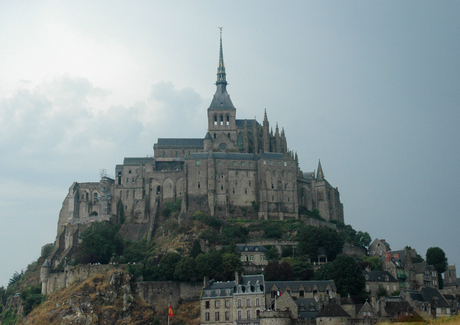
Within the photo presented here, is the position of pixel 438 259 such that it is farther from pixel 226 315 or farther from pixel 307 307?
pixel 226 315

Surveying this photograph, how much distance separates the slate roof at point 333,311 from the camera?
215 ft

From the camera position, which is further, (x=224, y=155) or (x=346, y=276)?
(x=224, y=155)

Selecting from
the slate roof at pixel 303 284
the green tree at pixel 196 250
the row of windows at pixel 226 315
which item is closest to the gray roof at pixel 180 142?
the green tree at pixel 196 250

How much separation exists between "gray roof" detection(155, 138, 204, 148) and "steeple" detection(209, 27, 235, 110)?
23.5 feet

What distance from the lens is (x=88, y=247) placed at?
8862cm

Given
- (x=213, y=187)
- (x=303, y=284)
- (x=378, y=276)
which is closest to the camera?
(x=303, y=284)

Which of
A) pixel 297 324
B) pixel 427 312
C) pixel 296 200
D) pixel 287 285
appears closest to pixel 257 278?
pixel 287 285

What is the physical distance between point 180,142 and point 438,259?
5050cm

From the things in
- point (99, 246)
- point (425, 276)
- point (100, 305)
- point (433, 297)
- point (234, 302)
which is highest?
point (99, 246)

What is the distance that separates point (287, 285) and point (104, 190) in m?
47.6

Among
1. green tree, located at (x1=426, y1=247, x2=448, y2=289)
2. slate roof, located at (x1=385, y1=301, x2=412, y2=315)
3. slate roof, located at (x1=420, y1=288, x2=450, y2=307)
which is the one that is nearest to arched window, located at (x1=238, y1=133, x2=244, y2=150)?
green tree, located at (x1=426, y1=247, x2=448, y2=289)

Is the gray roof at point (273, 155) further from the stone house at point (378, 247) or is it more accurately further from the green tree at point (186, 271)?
the green tree at point (186, 271)

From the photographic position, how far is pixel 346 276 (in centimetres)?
7606

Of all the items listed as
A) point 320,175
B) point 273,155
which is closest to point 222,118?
point 273,155
